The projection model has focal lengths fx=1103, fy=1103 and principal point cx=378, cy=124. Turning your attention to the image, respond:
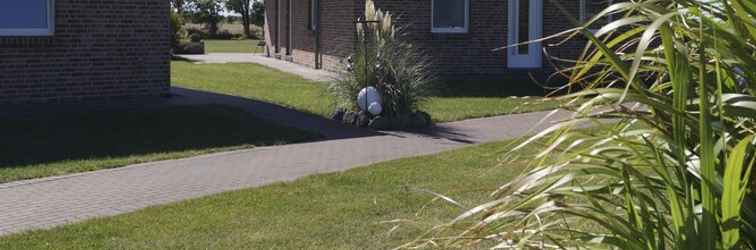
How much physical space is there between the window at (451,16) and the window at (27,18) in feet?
31.0

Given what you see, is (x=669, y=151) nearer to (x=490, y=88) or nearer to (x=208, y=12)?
(x=490, y=88)

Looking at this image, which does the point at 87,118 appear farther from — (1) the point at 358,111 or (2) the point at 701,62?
(2) the point at 701,62

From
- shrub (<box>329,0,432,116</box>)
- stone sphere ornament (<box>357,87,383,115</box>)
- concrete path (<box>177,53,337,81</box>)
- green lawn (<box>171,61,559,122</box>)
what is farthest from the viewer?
concrete path (<box>177,53,337,81</box>)

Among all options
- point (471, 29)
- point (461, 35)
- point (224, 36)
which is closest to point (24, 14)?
point (461, 35)

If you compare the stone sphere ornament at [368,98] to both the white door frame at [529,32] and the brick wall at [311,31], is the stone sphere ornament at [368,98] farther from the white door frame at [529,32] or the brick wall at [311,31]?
the white door frame at [529,32]

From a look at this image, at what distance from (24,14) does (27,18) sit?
0.08m

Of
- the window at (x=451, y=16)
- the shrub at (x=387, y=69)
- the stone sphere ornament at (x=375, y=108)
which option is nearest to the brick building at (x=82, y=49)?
the shrub at (x=387, y=69)

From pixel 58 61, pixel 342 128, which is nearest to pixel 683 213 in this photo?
pixel 342 128

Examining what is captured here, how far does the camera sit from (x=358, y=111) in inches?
581

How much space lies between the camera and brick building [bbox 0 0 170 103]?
579 inches

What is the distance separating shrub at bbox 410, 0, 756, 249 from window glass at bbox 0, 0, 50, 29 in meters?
12.0

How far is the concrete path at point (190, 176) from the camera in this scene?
8680 millimetres

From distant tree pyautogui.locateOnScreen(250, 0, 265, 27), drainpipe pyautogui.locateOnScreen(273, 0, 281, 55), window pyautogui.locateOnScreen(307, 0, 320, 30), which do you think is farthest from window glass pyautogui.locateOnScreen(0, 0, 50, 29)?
distant tree pyautogui.locateOnScreen(250, 0, 265, 27)

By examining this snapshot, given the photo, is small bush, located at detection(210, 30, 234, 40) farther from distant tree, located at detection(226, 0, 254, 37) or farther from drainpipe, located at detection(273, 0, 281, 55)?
drainpipe, located at detection(273, 0, 281, 55)
